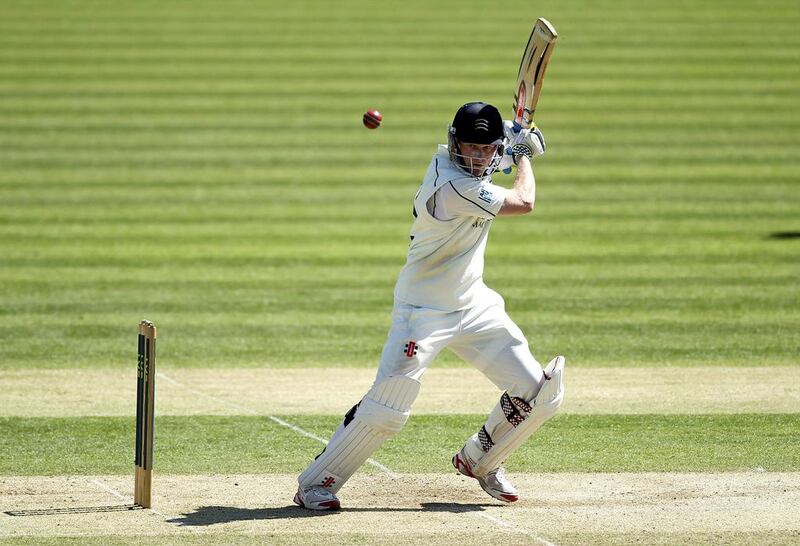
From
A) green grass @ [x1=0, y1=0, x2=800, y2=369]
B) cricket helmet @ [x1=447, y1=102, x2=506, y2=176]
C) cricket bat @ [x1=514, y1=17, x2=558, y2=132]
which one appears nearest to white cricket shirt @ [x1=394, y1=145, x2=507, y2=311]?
cricket helmet @ [x1=447, y1=102, x2=506, y2=176]

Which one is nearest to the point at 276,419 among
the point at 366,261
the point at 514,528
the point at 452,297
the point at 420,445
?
the point at 420,445

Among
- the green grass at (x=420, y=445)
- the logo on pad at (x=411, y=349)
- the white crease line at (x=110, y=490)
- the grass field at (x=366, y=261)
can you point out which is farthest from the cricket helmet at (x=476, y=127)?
the white crease line at (x=110, y=490)

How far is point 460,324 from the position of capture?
248 inches

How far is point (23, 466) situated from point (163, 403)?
1.85 m

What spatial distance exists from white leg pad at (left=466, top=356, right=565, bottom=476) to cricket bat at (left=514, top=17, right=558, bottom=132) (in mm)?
1373

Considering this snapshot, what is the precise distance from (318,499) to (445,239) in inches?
59.3

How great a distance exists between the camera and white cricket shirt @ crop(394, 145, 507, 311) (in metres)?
6.14

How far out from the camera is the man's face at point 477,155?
6.22 meters

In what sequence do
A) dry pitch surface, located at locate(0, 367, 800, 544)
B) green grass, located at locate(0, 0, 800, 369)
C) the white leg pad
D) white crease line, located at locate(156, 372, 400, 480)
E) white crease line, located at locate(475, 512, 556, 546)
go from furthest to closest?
green grass, located at locate(0, 0, 800, 369), white crease line, located at locate(156, 372, 400, 480), the white leg pad, dry pitch surface, located at locate(0, 367, 800, 544), white crease line, located at locate(475, 512, 556, 546)

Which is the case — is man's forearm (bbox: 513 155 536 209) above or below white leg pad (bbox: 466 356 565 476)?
above

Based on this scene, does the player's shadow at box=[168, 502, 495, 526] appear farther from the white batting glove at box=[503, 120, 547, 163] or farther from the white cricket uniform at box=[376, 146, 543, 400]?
the white batting glove at box=[503, 120, 547, 163]

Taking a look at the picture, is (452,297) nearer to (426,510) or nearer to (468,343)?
(468,343)

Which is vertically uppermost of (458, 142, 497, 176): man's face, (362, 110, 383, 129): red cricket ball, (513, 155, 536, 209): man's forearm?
(362, 110, 383, 129): red cricket ball

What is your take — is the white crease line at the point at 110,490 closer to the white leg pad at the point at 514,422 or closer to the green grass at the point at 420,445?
the green grass at the point at 420,445
